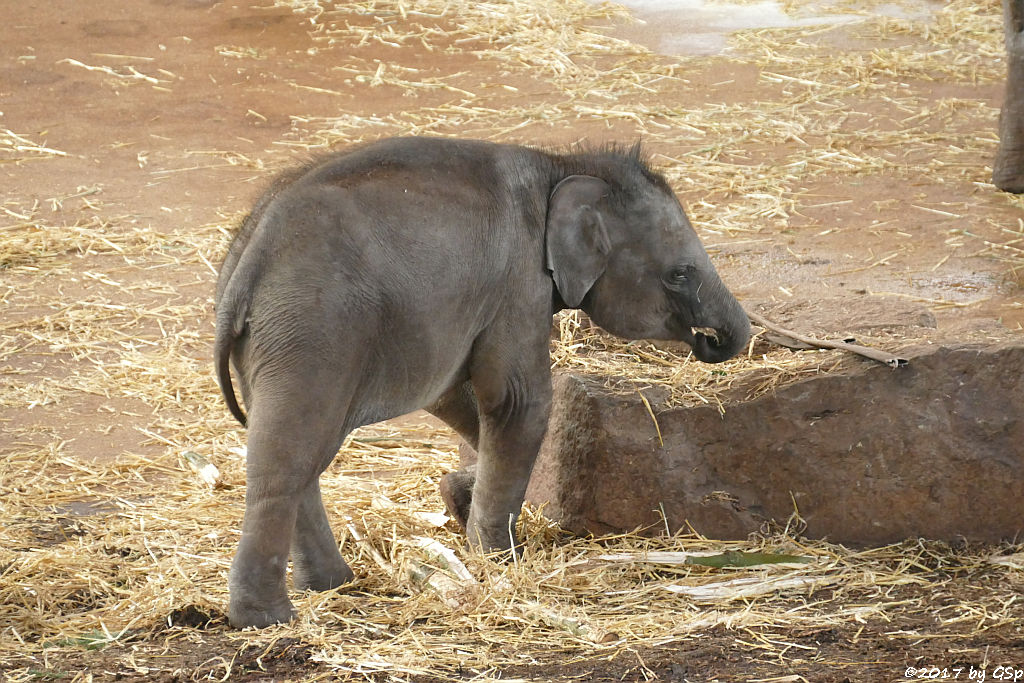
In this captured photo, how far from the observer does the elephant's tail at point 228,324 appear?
4.09m

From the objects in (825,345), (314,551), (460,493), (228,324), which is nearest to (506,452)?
(460,493)

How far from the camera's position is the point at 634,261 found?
4.82 metres

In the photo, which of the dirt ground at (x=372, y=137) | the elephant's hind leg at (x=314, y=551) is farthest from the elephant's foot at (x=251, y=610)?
the elephant's hind leg at (x=314, y=551)

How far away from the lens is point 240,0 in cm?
1620

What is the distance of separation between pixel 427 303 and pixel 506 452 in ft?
2.42

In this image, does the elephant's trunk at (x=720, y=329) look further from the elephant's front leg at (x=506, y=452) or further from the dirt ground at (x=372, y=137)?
the dirt ground at (x=372, y=137)

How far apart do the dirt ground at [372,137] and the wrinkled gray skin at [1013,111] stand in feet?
0.93

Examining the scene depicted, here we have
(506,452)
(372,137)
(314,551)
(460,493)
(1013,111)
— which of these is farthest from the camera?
(372,137)

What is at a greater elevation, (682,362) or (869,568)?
(682,362)

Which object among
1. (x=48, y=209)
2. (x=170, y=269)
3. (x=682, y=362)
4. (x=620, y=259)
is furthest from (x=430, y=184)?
(x=48, y=209)

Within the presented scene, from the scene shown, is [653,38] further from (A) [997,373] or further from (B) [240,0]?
(A) [997,373]

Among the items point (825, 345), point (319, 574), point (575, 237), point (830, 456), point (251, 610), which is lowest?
point (319, 574)

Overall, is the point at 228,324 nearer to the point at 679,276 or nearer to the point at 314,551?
the point at 314,551

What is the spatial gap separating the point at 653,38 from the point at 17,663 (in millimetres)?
12466
